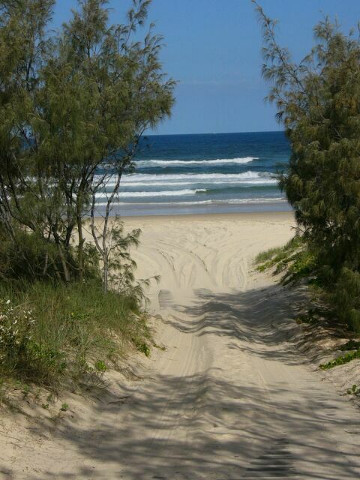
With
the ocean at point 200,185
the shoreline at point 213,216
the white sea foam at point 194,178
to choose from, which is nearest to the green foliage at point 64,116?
the ocean at point 200,185

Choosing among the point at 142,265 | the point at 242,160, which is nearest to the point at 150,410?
the point at 142,265

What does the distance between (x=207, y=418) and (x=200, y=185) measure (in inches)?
1570

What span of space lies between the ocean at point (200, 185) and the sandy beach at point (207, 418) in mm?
10925

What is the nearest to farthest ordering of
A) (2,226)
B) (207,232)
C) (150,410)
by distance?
(150,410) → (2,226) → (207,232)

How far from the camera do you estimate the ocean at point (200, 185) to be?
3693 centimetres

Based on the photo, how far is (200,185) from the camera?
46.9 meters

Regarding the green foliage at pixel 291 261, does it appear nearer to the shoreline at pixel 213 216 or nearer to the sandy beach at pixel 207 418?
the sandy beach at pixel 207 418

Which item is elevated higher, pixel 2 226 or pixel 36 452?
pixel 2 226

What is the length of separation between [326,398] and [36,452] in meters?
3.70

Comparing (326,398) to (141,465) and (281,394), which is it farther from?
(141,465)

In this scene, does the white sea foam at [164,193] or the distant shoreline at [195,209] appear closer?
the distant shoreline at [195,209]

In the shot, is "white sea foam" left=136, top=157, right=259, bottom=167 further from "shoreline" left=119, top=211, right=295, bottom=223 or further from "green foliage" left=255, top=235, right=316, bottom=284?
"green foliage" left=255, top=235, right=316, bottom=284

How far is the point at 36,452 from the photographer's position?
6141 millimetres

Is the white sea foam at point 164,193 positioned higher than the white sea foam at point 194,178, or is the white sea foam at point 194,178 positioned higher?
the white sea foam at point 194,178
